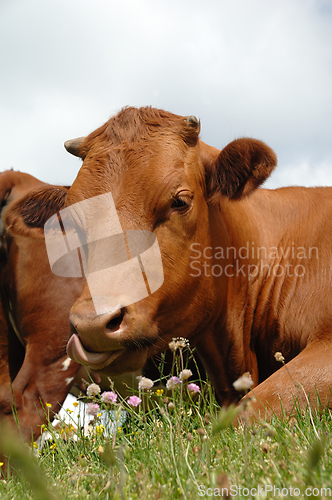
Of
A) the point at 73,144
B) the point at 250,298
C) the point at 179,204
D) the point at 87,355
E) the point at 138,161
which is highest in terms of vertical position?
the point at 73,144

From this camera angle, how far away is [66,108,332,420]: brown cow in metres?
2.75

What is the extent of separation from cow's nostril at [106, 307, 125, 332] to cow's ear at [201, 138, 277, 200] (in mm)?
1434

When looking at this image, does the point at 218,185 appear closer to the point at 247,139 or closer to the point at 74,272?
the point at 247,139

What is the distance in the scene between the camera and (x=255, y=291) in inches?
152

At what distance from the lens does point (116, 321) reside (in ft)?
8.21

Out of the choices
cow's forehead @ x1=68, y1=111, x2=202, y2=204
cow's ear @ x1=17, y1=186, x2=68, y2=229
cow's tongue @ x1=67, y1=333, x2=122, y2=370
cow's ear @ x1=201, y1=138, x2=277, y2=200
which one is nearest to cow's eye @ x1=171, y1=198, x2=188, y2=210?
cow's forehead @ x1=68, y1=111, x2=202, y2=204

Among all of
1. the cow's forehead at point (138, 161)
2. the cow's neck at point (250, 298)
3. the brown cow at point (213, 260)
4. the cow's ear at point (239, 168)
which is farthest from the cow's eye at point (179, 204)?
the cow's neck at point (250, 298)

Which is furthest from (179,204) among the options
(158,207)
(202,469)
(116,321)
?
(202,469)

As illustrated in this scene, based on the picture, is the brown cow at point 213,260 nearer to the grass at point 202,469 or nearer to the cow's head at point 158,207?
the cow's head at point 158,207

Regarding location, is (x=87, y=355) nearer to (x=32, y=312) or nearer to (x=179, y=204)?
(x=179, y=204)

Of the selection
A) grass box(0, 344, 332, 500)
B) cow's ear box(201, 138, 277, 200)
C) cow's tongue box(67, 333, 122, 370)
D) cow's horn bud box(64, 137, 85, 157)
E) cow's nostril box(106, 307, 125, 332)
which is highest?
cow's horn bud box(64, 137, 85, 157)

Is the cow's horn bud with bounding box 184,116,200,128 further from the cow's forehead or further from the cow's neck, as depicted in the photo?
the cow's neck

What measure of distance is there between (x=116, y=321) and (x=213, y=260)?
1.22m

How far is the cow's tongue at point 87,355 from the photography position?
2479 mm
